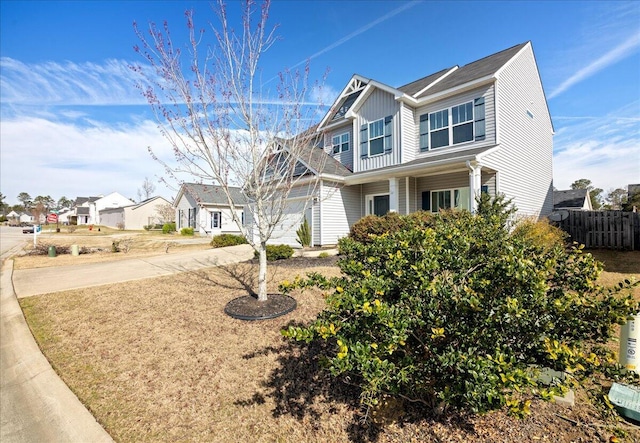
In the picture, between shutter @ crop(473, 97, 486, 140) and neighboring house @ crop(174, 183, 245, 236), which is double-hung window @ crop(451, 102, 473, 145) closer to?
shutter @ crop(473, 97, 486, 140)

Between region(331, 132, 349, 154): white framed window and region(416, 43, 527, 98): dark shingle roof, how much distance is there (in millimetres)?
4595

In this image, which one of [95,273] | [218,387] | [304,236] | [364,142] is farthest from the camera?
[364,142]

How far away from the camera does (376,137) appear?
14.4 meters

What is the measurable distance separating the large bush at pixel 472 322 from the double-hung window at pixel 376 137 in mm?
12576

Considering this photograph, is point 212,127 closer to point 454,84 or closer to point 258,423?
point 258,423

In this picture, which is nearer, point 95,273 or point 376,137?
point 95,273

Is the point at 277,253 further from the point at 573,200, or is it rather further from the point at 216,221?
the point at 573,200

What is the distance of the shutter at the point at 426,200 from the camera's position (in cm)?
1346

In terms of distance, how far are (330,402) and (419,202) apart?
12.1m

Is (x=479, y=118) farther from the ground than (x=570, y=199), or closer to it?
farther from the ground

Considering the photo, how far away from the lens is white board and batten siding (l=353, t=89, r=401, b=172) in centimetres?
1351

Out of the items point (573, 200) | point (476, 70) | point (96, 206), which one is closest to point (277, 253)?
point (476, 70)

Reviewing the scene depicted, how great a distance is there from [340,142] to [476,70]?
7367 mm

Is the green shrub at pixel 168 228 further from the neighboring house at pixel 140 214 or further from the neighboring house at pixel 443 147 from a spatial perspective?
the neighboring house at pixel 443 147
